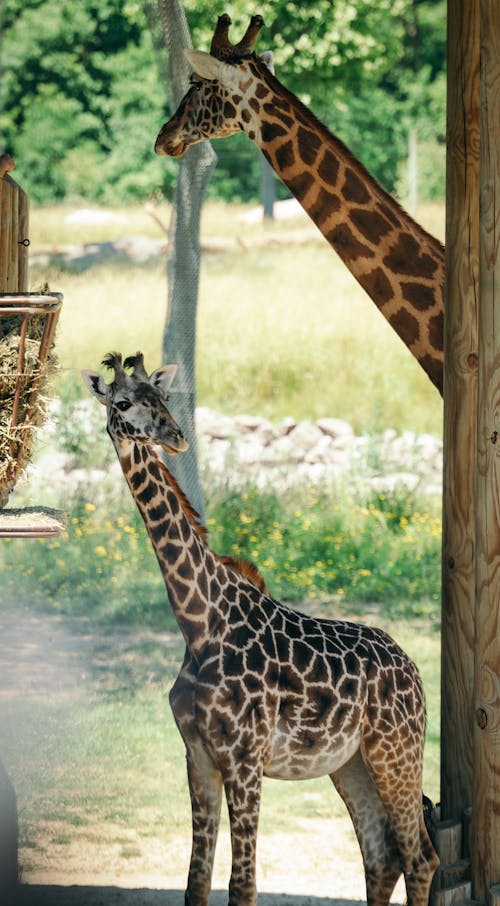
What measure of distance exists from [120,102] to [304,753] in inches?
672

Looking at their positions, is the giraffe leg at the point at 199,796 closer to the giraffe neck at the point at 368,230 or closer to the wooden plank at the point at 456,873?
the wooden plank at the point at 456,873

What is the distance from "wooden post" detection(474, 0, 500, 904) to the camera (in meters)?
4.04

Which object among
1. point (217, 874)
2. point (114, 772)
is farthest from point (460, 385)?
point (114, 772)

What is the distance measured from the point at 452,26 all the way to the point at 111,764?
16.5ft

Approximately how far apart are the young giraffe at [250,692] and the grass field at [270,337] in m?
8.50

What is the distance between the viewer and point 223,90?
15.7 feet

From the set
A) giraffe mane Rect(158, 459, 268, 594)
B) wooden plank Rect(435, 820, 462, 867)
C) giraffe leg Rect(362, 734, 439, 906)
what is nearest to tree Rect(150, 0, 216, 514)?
Result: giraffe mane Rect(158, 459, 268, 594)

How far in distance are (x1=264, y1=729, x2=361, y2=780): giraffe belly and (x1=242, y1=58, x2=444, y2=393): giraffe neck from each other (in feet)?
4.93

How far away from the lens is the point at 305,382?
13.6 metres

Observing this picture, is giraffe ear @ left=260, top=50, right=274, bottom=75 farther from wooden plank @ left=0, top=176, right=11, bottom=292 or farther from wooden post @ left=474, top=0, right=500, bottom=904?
wooden plank @ left=0, top=176, right=11, bottom=292

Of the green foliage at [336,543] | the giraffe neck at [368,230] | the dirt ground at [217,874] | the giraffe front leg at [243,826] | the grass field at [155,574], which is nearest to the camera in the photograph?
the giraffe front leg at [243,826]

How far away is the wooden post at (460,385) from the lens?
4375mm

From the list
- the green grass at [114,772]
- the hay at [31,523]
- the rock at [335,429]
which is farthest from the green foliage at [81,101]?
the hay at [31,523]

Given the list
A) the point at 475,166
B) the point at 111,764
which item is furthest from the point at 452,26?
the point at 111,764
